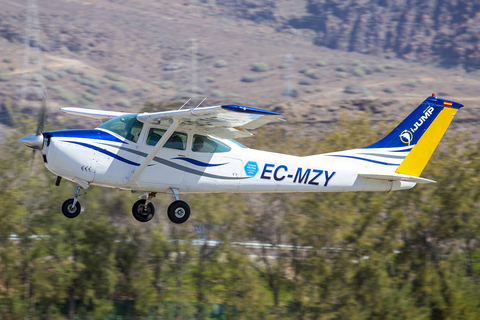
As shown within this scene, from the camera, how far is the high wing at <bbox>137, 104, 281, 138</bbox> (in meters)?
10.4

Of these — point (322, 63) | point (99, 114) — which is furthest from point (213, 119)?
point (322, 63)

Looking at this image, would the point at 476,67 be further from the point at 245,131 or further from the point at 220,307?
the point at 245,131

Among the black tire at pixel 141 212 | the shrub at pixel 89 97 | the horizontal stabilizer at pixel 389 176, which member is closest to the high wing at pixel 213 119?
the black tire at pixel 141 212

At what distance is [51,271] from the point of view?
1315 inches

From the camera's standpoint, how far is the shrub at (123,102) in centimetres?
5778

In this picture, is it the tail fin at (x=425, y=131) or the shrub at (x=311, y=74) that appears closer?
the tail fin at (x=425, y=131)

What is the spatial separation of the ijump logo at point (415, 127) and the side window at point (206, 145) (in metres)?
4.91

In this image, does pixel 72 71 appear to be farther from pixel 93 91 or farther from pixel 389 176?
pixel 389 176

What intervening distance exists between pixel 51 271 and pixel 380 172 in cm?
2595

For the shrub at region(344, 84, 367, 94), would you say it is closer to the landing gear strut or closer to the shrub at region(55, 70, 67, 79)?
the shrub at region(55, 70, 67, 79)

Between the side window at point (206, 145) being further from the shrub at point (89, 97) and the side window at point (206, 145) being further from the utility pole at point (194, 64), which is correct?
the utility pole at point (194, 64)

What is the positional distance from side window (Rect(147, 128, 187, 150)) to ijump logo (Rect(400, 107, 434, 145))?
5.89m

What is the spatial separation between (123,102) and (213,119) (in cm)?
4927

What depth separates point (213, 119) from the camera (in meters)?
11.1
